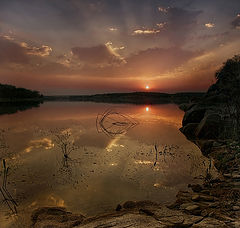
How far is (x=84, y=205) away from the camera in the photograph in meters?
4.66

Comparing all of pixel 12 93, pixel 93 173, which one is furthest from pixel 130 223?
pixel 12 93

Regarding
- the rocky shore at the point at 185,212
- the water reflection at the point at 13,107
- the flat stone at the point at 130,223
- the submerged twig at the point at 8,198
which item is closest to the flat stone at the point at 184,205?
the rocky shore at the point at 185,212

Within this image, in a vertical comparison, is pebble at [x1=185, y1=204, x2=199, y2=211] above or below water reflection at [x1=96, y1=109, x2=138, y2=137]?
below

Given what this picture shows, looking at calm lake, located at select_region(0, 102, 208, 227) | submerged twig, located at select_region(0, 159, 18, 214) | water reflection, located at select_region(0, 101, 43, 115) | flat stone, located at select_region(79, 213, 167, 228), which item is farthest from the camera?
water reflection, located at select_region(0, 101, 43, 115)

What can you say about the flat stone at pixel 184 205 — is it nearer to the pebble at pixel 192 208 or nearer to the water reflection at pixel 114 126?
the pebble at pixel 192 208

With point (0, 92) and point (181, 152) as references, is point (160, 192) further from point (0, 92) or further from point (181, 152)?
point (0, 92)

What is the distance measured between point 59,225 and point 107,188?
1991 millimetres

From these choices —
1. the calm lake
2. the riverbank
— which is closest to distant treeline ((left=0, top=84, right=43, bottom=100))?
the calm lake

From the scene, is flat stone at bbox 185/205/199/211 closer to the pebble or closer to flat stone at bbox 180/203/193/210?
the pebble

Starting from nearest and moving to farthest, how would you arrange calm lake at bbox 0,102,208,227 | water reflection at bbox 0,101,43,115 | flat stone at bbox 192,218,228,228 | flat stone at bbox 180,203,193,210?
flat stone at bbox 192,218,228,228 → flat stone at bbox 180,203,193,210 → calm lake at bbox 0,102,208,227 → water reflection at bbox 0,101,43,115

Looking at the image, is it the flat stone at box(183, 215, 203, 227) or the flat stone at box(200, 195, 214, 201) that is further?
the flat stone at box(200, 195, 214, 201)

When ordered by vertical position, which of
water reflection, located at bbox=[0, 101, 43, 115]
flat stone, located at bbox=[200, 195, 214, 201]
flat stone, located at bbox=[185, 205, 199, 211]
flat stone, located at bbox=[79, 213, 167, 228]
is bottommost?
flat stone, located at bbox=[200, 195, 214, 201]

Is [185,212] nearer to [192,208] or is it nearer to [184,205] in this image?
[192,208]

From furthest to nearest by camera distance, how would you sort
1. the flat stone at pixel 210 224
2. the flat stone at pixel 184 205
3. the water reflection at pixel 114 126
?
the water reflection at pixel 114 126, the flat stone at pixel 184 205, the flat stone at pixel 210 224
